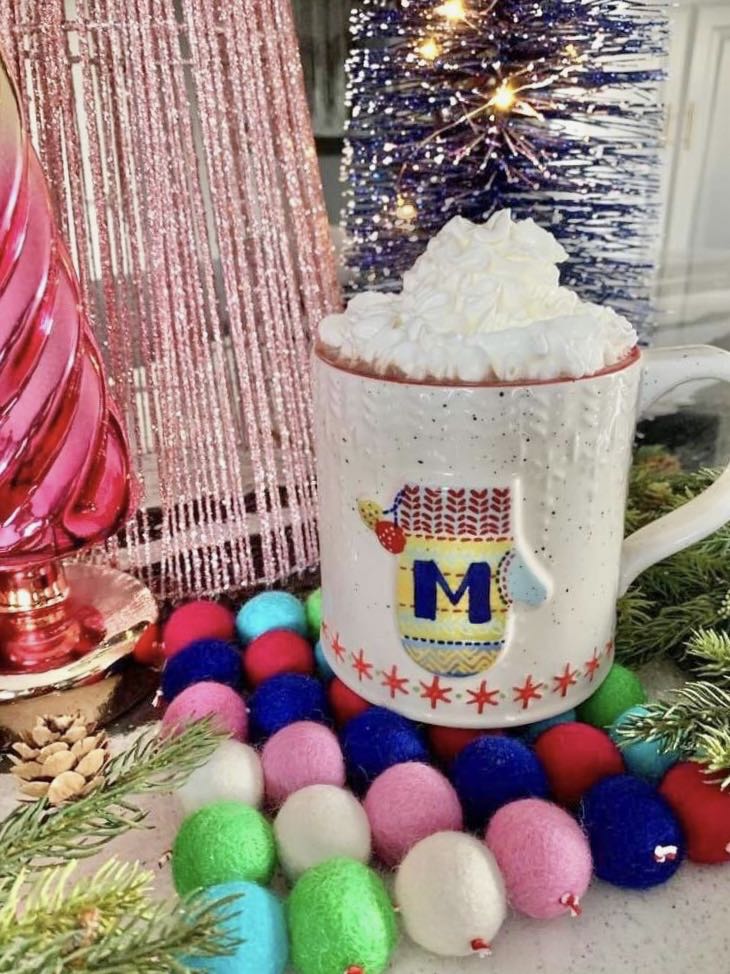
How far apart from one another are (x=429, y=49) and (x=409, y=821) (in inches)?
23.4

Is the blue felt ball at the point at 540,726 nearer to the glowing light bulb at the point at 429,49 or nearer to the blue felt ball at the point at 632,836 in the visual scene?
the blue felt ball at the point at 632,836

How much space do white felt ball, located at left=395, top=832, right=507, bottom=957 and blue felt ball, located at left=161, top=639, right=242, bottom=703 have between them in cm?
17

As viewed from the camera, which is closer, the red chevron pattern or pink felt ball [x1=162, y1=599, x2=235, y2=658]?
the red chevron pattern

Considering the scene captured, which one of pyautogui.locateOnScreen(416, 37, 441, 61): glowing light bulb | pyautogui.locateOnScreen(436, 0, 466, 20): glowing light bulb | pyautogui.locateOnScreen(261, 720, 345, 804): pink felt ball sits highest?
pyautogui.locateOnScreen(436, 0, 466, 20): glowing light bulb

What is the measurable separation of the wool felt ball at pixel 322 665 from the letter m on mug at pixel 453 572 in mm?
88

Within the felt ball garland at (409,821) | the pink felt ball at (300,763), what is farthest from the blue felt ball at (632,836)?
the pink felt ball at (300,763)

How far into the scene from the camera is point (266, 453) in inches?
24.6

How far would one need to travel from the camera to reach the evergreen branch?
0.30 m

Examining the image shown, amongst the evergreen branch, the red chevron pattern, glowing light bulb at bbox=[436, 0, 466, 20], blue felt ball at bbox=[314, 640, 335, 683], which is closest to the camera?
the evergreen branch

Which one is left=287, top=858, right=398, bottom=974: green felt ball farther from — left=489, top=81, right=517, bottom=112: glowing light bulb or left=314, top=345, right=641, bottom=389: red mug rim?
left=489, top=81, right=517, bottom=112: glowing light bulb

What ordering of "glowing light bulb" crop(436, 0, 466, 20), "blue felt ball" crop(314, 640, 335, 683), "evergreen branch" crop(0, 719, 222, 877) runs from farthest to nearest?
1. "glowing light bulb" crop(436, 0, 466, 20)
2. "blue felt ball" crop(314, 640, 335, 683)
3. "evergreen branch" crop(0, 719, 222, 877)

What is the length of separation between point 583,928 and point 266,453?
1.22 feet

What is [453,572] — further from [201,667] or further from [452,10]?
[452,10]

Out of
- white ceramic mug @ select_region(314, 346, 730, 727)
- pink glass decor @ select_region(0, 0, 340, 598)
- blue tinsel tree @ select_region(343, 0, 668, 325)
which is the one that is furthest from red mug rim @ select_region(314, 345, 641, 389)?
blue tinsel tree @ select_region(343, 0, 668, 325)
